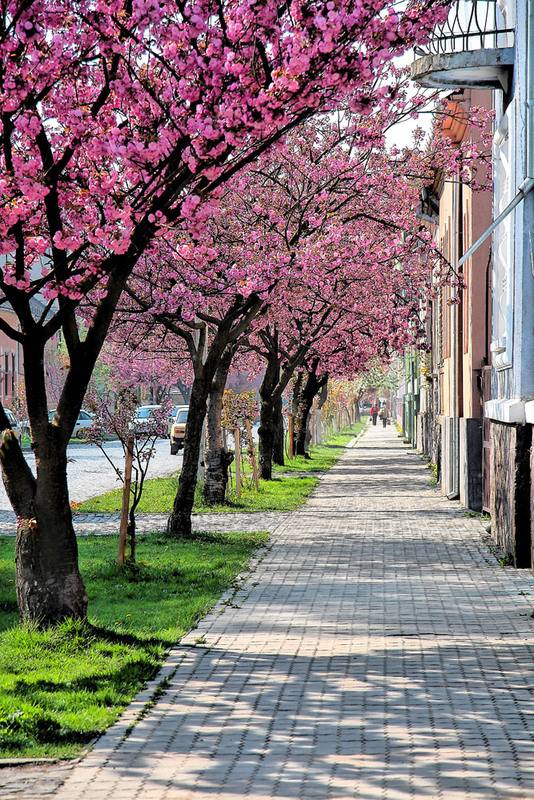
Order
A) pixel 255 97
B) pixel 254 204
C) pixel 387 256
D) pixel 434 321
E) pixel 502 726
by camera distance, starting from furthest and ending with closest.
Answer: pixel 434 321 → pixel 387 256 → pixel 254 204 → pixel 255 97 → pixel 502 726

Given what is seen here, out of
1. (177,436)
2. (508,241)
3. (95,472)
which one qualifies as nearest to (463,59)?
(508,241)

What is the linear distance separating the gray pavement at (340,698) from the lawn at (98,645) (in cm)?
18

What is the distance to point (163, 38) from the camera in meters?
7.44

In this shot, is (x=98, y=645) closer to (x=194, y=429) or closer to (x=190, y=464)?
(x=190, y=464)

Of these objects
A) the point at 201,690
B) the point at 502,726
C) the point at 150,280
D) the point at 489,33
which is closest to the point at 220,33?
the point at 201,690

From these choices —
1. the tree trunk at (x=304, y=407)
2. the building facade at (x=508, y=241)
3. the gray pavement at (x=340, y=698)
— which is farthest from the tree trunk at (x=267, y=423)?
the gray pavement at (x=340, y=698)

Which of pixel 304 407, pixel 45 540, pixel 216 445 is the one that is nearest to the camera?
pixel 45 540

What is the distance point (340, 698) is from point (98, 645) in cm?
201

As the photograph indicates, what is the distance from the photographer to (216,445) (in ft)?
61.2

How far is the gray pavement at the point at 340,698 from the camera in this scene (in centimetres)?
476

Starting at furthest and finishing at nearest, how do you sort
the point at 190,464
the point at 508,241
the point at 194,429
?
the point at 194,429, the point at 190,464, the point at 508,241

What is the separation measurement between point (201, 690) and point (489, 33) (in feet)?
30.2

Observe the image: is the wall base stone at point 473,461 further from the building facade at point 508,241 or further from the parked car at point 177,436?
the parked car at point 177,436

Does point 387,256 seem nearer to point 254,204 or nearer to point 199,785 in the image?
point 254,204
